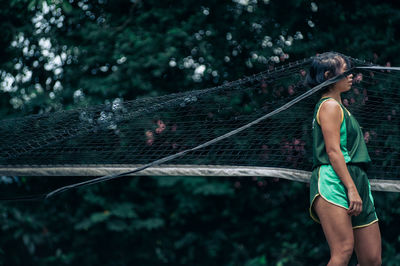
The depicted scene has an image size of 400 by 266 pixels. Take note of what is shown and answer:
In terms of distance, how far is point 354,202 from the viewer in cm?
223

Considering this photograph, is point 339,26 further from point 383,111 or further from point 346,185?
point 346,185

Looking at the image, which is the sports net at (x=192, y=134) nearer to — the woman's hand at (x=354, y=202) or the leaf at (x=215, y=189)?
the woman's hand at (x=354, y=202)

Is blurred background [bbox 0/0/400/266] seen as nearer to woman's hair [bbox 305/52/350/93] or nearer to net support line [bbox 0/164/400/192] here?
net support line [bbox 0/164/400/192]

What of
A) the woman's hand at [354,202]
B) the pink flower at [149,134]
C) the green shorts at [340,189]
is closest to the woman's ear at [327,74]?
the green shorts at [340,189]

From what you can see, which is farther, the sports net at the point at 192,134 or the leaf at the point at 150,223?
the leaf at the point at 150,223

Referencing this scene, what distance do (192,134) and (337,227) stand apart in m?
1.67

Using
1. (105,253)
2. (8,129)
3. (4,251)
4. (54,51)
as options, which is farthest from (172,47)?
(4,251)

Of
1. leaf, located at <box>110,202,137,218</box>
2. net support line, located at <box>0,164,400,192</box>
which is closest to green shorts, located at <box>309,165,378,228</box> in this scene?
net support line, located at <box>0,164,400,192</box>

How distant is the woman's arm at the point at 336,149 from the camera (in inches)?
88.2

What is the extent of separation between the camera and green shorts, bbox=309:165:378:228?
2.28 meters

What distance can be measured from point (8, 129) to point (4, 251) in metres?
3.65

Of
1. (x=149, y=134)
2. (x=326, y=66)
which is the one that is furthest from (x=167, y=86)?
(x=326, y=66)

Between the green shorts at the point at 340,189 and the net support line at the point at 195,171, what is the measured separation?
57 centimetres

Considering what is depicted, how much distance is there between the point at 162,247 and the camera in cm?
653
